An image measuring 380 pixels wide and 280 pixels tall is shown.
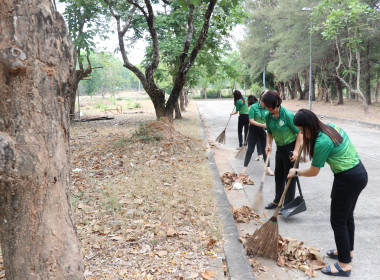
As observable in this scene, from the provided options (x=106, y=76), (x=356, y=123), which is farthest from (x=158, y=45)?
(x=106, y=76)

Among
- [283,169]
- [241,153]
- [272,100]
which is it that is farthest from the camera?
[241,153]

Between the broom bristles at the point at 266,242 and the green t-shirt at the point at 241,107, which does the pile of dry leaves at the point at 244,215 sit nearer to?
the broom bristles at the point at 266,242

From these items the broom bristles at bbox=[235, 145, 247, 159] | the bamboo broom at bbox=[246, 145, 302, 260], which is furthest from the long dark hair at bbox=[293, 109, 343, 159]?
the broom bristles at bbox=[235, 145, 247, 159]

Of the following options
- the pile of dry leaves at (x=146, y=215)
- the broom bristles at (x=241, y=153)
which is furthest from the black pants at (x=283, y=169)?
the broom bristles at (x=241, y=153)

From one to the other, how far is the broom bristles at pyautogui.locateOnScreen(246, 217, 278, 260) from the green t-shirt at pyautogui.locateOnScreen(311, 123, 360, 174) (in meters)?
0.86

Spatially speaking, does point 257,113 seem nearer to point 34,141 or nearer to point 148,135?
point 148,135

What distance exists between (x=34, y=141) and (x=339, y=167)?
100 inches

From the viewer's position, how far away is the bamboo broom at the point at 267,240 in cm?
349

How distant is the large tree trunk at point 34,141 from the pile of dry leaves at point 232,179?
14.2ft

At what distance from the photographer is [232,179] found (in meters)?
6.44

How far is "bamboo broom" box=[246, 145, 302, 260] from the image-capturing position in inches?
137

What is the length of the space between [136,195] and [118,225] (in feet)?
3.17

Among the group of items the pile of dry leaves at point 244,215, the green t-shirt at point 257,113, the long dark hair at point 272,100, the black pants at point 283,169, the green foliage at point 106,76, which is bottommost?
the pile of dry leaves at point 244,215

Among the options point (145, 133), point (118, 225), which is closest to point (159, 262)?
point (118, 225)
